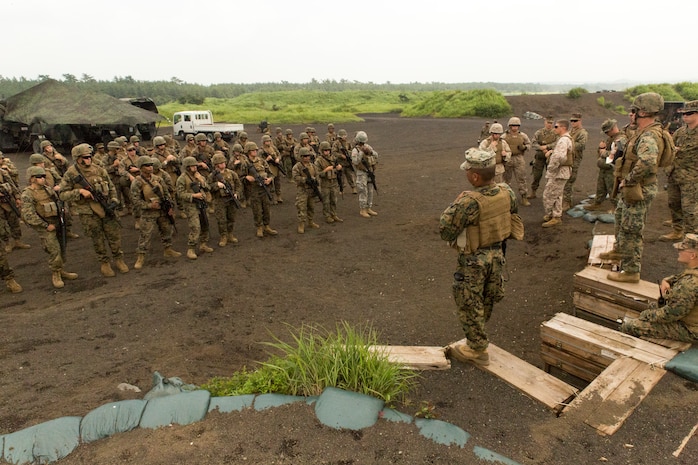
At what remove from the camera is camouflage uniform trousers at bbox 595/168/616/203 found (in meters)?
7.96

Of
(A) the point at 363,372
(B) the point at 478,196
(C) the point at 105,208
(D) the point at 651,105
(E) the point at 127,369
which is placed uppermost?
(D) the point at 651,105

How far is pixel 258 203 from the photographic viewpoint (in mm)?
8266

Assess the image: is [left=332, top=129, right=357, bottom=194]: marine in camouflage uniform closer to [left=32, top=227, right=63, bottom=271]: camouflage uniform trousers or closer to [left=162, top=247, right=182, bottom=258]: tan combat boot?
[left=162, top=247, right=182, bottom=258]: tan combat boot

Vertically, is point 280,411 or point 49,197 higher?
point 49,197

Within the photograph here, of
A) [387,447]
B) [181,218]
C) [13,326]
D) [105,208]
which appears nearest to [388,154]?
[181,218]

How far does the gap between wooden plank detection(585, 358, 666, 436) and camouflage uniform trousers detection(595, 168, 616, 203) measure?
5.77 meters

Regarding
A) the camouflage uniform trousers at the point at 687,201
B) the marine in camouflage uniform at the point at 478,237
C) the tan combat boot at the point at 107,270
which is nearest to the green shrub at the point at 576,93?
the camouflage uniform trousers at the point at 687,201

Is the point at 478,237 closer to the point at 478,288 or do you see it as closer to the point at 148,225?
the point at 478,288

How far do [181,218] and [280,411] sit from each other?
793cm

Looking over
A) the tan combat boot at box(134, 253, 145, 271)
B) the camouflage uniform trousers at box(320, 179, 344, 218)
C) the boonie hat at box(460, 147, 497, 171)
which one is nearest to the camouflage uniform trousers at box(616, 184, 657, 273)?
the boonie hat at box(460, 147, 497, 171)

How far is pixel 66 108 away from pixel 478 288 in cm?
2119

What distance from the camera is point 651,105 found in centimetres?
418

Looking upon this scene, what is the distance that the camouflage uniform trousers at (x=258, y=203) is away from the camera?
8.21 metres

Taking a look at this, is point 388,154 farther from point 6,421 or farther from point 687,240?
point 6,421
